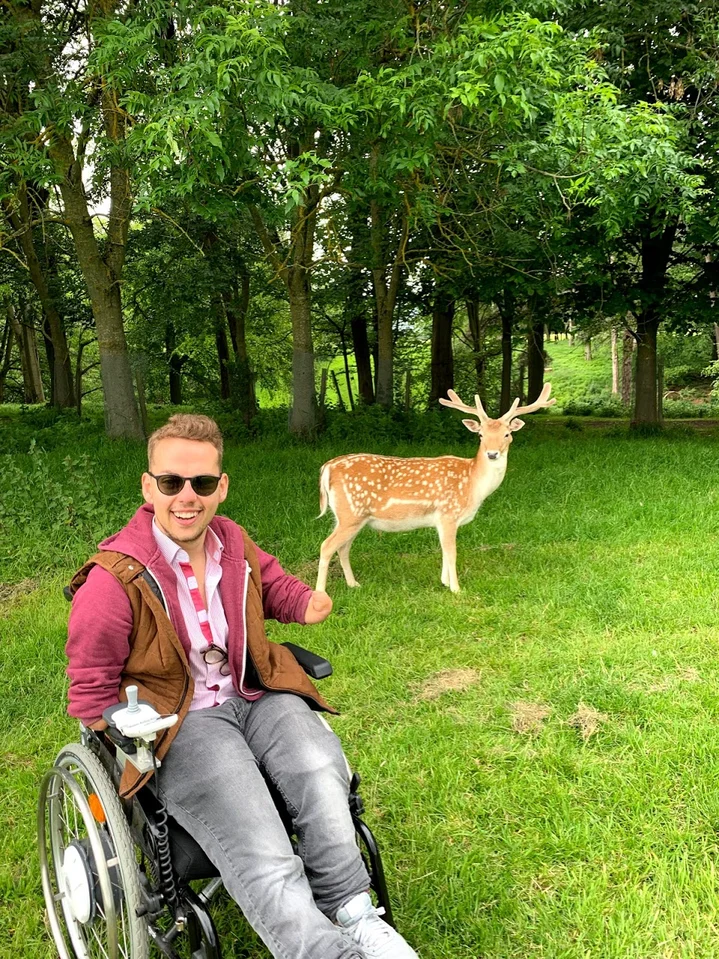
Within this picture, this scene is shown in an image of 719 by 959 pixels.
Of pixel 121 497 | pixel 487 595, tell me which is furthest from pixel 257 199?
pixel 487 595

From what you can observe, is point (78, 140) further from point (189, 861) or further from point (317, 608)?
point (189, 861)

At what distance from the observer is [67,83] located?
19.9ft

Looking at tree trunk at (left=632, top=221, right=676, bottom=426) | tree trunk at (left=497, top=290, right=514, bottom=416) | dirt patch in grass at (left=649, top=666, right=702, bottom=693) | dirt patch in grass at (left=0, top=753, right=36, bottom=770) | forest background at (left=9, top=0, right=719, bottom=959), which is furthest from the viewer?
tree trunk at (left=497, top=290, right=514, bottom=416)

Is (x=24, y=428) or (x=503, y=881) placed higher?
(x=24, y=428)

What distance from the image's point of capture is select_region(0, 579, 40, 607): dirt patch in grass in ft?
16.4

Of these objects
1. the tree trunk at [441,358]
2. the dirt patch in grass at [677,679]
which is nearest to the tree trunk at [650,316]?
the tree trunk at [441,358]

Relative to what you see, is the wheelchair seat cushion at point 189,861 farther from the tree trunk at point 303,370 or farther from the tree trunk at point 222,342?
the tree trunk at point 222,342

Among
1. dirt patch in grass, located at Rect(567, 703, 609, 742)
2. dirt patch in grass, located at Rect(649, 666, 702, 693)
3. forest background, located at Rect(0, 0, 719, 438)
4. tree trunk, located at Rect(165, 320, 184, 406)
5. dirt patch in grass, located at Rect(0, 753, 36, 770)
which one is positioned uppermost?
forest background, located at Rect(0, 0, 719, 438)

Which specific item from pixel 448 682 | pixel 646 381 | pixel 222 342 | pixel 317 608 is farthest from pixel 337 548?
pixel 222 342

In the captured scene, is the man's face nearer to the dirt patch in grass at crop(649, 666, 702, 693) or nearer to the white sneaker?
the white sneaker

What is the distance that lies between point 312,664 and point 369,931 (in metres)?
0.76

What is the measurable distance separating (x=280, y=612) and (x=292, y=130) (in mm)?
4870

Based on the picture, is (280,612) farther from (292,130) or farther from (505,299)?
(505,299)

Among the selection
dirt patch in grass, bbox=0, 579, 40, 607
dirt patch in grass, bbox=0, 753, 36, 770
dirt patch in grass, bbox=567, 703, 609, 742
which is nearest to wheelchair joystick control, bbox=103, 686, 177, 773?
dirt patch in grass, bbox=0, 753, 36, 770
